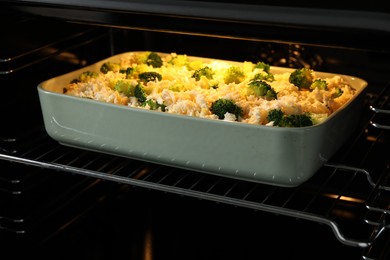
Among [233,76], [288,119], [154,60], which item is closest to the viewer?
[288,119]

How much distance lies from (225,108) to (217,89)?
0.42ft

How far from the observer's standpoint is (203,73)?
1.28 metres

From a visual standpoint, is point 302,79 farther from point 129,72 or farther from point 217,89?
point 129,72

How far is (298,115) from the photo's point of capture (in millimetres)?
1043

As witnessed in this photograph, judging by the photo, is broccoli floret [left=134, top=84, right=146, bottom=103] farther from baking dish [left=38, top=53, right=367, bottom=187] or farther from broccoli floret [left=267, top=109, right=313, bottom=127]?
broccoli floret [left=267, top=109, right=313, bottom=127]

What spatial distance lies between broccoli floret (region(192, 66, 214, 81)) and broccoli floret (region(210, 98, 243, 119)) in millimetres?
182

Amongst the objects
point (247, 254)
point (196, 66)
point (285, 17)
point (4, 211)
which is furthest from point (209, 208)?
point (285, 17)

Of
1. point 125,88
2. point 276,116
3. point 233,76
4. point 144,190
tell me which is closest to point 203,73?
point 233,76

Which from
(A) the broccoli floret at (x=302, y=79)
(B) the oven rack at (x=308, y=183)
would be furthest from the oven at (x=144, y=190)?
(A) the broccoli floret at (x=302, y=79)

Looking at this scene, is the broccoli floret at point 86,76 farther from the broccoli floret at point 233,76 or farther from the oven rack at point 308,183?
the broccoli floret at point 233,76

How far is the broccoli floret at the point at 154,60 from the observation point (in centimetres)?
136

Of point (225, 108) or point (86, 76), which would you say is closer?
point (225, 108)

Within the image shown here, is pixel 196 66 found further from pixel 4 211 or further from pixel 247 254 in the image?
pixel 4 211

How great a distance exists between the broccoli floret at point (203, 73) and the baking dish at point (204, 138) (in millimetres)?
208
